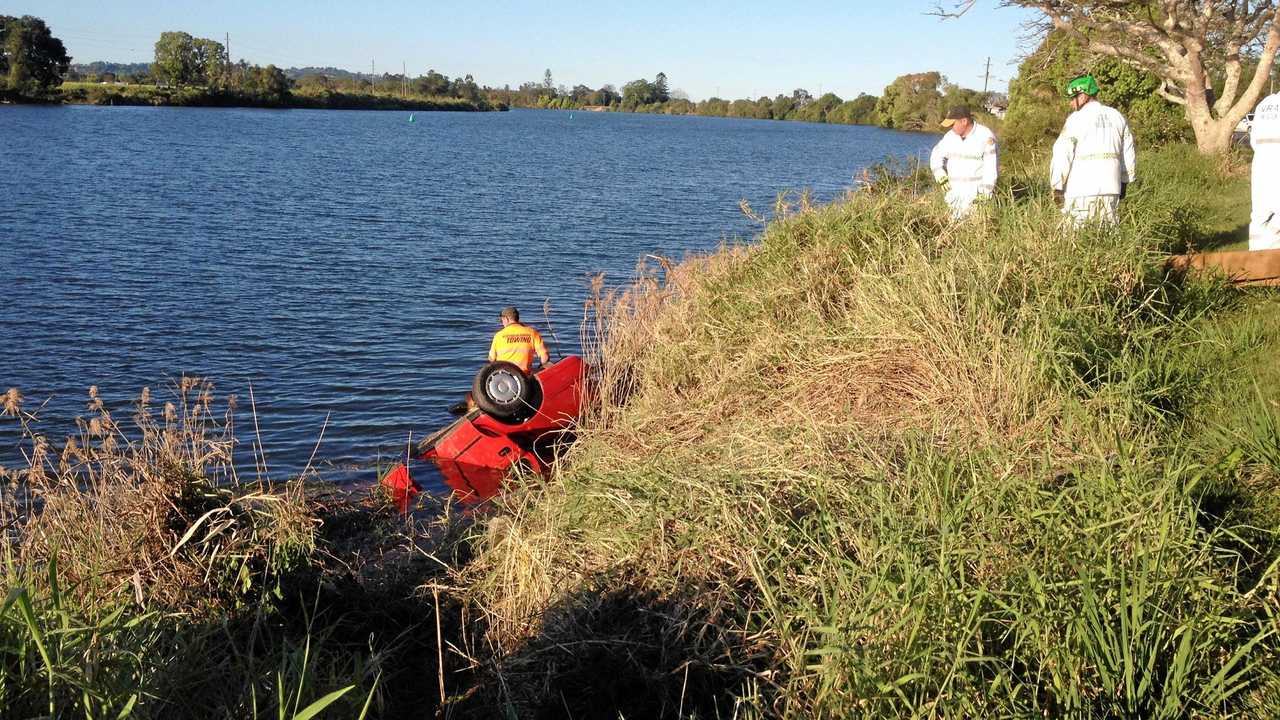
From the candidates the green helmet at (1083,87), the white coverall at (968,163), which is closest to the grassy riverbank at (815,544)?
the green helmet at (1083,87)

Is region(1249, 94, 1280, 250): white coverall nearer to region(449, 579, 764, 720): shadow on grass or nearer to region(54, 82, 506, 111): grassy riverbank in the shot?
region(449, 579, 764, 720): shadow on grass

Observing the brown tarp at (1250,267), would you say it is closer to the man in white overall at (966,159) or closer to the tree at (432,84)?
the man in white overall at (966,159)

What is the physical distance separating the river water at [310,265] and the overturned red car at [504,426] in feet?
3.22

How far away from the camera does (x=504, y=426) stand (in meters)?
9.23

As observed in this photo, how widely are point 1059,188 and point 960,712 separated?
6.52 meters

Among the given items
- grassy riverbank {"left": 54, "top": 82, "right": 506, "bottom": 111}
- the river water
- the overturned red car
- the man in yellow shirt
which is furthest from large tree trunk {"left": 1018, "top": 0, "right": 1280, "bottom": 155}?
grassy riverbank {"left": 54, "top": 82, "right": 506, "bottom": 111}

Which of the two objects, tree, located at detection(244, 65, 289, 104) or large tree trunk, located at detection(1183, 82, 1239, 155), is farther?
tree, located at detection(244, 65, 289, 104)

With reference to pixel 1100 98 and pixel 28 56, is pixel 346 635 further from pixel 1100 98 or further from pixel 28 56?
pixel 28 56

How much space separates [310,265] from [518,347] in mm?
12000

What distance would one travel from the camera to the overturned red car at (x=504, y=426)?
29.7ft

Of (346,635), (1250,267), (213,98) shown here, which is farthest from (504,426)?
(213,98)

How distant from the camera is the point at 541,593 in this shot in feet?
16.0

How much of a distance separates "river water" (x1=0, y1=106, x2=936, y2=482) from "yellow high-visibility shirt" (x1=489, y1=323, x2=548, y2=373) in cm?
171

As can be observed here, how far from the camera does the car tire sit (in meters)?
9.11
